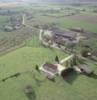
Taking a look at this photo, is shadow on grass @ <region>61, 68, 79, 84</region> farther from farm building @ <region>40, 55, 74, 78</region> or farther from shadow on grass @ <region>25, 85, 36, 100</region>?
shadow on grass @ <region>25, 85, 36, 100</region>

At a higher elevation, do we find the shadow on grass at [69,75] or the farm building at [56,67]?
the farm building at [56,67]

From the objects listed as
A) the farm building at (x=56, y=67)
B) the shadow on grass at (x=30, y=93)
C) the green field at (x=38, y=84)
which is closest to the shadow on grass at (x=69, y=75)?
the green field at (x=38, y=84)

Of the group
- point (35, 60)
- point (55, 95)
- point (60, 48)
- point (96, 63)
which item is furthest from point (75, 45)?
point (55, 95)

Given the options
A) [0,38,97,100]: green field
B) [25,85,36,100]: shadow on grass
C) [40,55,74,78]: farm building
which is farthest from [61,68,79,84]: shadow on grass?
[25,85,36,100]: shadow on grass

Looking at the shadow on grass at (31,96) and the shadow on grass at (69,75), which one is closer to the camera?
the shadow on grass at (31,96)

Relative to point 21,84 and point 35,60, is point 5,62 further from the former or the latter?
point 21,84

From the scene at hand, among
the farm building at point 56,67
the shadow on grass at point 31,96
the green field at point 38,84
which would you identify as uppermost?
the farm building at point 56,67

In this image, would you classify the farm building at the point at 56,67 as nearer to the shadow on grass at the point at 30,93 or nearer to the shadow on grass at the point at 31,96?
the shadow on grass at the point at 30,93

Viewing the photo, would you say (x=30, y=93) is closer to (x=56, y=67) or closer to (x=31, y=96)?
(x=31, y=96)
